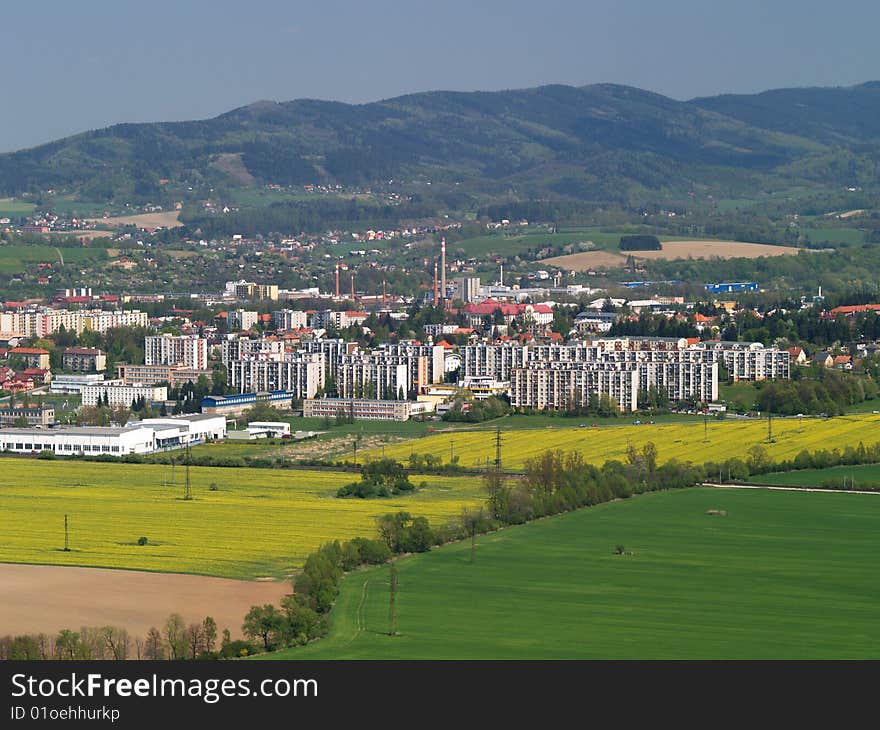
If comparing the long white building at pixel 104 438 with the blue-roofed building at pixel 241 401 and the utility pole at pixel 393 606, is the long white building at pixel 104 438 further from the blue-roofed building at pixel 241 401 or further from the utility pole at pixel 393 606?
the utility pole at pixel 393 606

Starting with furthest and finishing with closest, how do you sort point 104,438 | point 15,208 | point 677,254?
point 15,208 < point 677,254 < point 104,438

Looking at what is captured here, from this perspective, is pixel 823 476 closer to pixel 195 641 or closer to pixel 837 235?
pixel 195 641

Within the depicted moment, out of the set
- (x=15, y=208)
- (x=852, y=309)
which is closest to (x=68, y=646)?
(x=852, y=309)

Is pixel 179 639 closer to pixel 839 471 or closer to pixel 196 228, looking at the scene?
pixel 839 471

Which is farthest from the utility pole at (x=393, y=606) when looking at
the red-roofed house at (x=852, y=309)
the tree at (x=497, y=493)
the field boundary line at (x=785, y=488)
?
the red-roofed house at (x=852, y=309)

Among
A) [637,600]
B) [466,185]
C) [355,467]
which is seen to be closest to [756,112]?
[466,185]

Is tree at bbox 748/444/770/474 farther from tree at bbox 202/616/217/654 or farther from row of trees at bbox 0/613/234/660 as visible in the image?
tree at bbox 202/616/217/654
